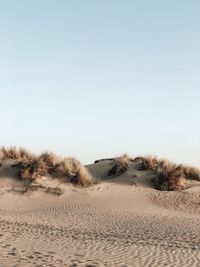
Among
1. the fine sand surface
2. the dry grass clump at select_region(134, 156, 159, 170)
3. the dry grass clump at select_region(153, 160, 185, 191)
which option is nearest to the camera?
the fine sand surface

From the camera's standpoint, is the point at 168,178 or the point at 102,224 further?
the point at 168,178

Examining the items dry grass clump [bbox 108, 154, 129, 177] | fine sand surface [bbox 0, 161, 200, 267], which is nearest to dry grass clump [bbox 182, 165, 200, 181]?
fine sand surface [bbox 0, 161, 200, 267]

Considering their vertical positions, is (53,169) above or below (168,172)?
above

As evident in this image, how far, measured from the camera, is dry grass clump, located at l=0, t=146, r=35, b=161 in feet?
86.6

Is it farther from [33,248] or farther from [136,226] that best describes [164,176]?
[33,248]

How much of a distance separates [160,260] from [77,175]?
502 inches

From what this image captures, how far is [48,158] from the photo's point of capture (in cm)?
2525

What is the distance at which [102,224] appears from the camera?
61.3 ft

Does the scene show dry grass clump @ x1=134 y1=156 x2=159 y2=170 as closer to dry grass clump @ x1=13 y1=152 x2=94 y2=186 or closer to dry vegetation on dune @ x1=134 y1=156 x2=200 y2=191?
dry vegetation on dune @ x1=134 y1=156 x2=200 y2=191

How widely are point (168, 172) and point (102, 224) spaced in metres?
7.54

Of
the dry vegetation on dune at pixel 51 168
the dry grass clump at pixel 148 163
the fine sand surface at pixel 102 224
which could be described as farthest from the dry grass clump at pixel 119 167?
the dry vegetation on dune at pixel 51 168

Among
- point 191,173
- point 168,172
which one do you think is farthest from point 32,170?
point 191,173

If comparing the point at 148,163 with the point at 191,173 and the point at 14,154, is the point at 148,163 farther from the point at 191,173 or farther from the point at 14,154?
the point at 14,154

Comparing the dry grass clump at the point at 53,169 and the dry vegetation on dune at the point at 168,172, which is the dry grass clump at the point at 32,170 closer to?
the dry grass clump at the point at 53,169
